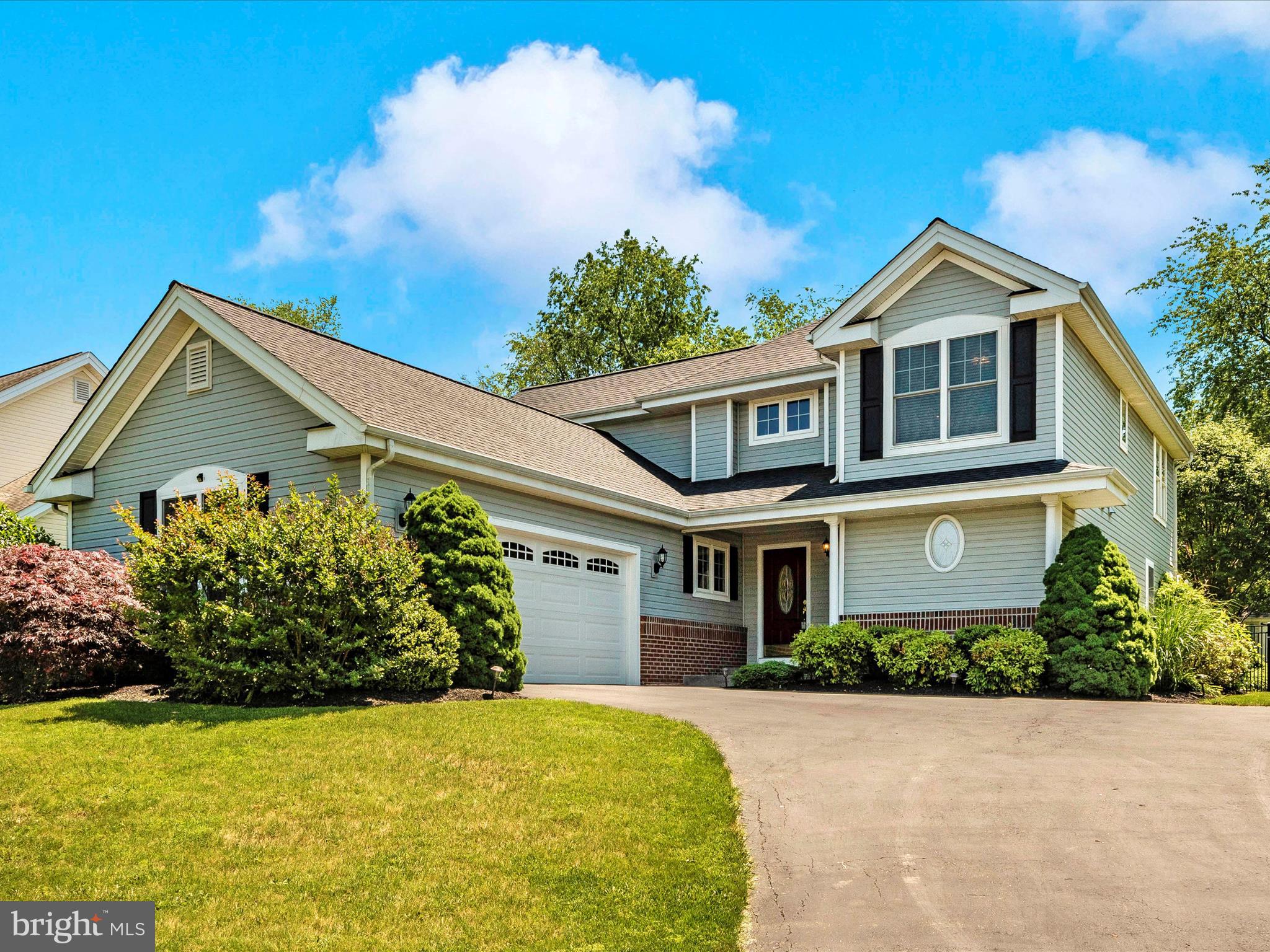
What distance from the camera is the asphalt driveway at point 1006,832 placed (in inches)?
229

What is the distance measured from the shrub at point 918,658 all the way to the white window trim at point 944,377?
10.4ft

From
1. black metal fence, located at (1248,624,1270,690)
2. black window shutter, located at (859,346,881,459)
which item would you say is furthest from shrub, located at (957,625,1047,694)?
black metal fence, located at (1248,624,1270,690)

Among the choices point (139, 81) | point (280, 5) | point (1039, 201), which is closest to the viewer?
point (280, 5)

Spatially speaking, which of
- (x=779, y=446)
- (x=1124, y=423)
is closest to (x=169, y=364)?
(x=779, y=446)

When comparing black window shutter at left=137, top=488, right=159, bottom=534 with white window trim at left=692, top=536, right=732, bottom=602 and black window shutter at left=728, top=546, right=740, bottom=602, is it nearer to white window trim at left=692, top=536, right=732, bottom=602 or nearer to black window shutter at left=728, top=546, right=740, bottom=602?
white window trim at left=692, top=536, right=732, bottom=602

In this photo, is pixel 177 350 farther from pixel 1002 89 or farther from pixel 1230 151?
pixel 1230 151

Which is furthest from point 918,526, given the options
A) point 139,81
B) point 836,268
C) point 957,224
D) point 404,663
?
point 836,268

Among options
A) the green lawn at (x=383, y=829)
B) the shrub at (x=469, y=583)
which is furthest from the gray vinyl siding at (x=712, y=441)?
the green lawn at (x=383, y=829)

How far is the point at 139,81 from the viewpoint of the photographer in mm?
16516

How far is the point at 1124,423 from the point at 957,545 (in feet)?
20.6

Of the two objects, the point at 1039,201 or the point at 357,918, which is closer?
the point at 357,918

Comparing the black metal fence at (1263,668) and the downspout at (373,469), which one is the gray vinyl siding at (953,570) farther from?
the downspout at (373,469)

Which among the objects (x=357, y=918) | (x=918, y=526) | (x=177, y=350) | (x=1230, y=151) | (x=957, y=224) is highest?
(x=1230, y=151)

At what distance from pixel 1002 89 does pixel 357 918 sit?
1687cm
